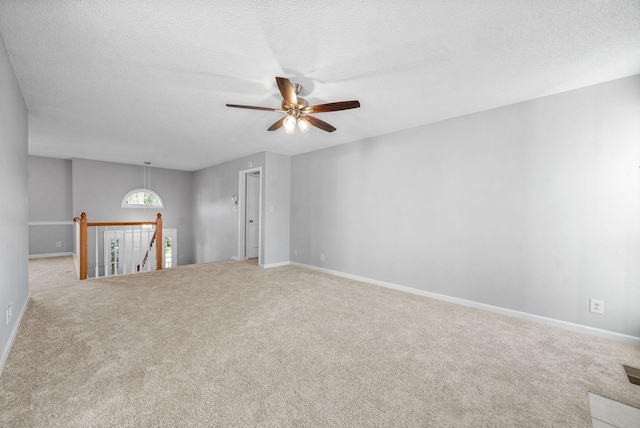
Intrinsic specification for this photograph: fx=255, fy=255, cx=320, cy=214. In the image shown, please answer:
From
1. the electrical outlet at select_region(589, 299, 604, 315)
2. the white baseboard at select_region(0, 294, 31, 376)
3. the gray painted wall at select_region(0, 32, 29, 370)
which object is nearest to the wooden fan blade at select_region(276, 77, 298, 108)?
the gray painted wall at select_region(0, 32, 29, 370)

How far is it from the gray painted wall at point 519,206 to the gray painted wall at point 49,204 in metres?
7.50

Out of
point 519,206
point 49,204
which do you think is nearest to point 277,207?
point 519,206

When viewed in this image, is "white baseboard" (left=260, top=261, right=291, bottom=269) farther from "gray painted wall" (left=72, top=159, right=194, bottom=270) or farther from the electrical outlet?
the electrical outlet

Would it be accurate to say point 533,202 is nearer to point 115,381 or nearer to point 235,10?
point 235,10

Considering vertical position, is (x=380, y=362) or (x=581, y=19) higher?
(x=581, y=19)

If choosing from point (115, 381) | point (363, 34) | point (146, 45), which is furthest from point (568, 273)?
point (146, 45)

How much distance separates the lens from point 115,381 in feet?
5.61

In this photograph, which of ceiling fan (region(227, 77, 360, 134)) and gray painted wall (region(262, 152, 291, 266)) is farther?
gray painted wall (region(262, 152, 291, 266))

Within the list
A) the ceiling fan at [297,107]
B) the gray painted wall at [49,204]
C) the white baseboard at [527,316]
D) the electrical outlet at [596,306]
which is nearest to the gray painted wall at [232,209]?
the white baseboard at [527,316]

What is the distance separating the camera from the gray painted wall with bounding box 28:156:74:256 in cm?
620

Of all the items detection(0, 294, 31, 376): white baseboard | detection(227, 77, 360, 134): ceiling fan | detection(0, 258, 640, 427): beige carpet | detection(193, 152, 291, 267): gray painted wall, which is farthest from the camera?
detection(193, 152, 291, 267): gray painted wall

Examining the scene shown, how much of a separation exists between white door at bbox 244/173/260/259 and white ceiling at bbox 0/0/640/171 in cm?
281

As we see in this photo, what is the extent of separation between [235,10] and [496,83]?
8.19ft

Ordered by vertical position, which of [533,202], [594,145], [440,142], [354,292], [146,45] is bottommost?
[354,292]
